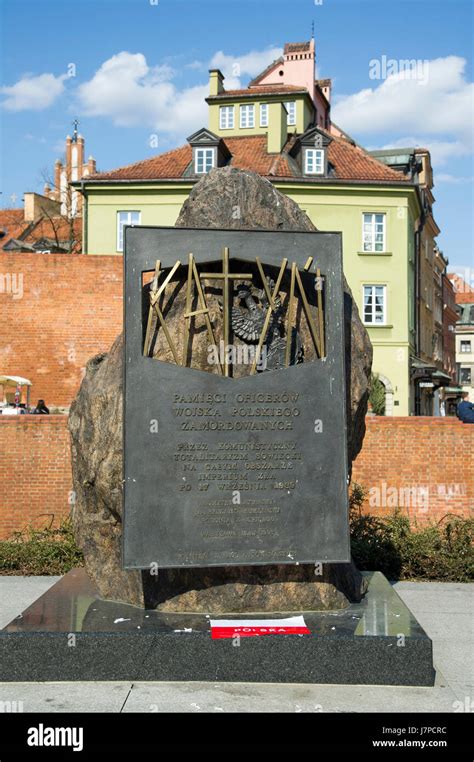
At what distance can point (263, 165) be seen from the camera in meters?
34.8

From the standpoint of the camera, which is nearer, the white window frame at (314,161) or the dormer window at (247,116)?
the white window frame at (314,161)

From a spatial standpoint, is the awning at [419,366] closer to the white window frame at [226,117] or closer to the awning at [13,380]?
the white window frame at [226,117]

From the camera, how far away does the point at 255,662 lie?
5.79 meters

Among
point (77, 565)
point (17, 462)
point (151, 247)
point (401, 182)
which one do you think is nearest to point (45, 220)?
point (401, 182)

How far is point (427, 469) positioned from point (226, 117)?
2785 cm

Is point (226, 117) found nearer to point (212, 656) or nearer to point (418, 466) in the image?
point (418, 466)

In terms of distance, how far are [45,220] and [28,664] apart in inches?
2036

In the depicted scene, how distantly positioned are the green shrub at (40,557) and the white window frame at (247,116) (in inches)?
1165

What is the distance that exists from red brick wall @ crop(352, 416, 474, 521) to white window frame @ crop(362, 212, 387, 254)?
819 inches

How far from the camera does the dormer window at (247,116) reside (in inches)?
1475
